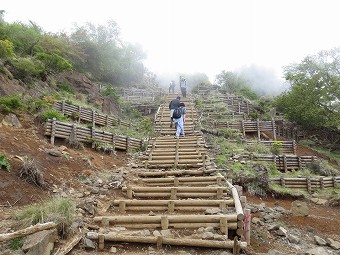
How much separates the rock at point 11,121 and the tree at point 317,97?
71.2 ft

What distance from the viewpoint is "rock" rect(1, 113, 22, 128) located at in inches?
405

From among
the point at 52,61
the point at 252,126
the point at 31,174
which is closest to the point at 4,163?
the point at 31,174

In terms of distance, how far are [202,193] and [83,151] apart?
5.10m

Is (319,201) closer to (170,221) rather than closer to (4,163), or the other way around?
(170,221)

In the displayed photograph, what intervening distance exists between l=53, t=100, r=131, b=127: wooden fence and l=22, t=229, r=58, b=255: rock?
36.3ft

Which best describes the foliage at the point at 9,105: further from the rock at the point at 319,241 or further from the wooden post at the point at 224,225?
the rock at the point at 319,241

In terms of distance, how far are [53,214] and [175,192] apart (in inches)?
130

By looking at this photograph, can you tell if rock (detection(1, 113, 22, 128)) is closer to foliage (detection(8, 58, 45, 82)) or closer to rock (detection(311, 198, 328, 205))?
foliage (detection(8, 58, 45, 82))

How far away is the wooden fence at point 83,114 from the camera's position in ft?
49.3

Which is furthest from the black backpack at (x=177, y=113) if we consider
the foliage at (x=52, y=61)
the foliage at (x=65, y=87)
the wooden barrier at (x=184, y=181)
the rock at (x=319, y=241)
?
the foliage at (x=65, y=87)

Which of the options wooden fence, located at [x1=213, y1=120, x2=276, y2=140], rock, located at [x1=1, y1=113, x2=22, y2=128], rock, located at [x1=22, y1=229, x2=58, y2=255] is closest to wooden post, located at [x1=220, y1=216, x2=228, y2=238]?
rock, located at [x1=22, y1=229, x2=58, y2=255]

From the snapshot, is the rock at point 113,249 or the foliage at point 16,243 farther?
the rock at point 113,249

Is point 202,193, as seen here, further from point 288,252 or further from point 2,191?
point 2,191

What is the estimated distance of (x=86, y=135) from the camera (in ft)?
38.5
